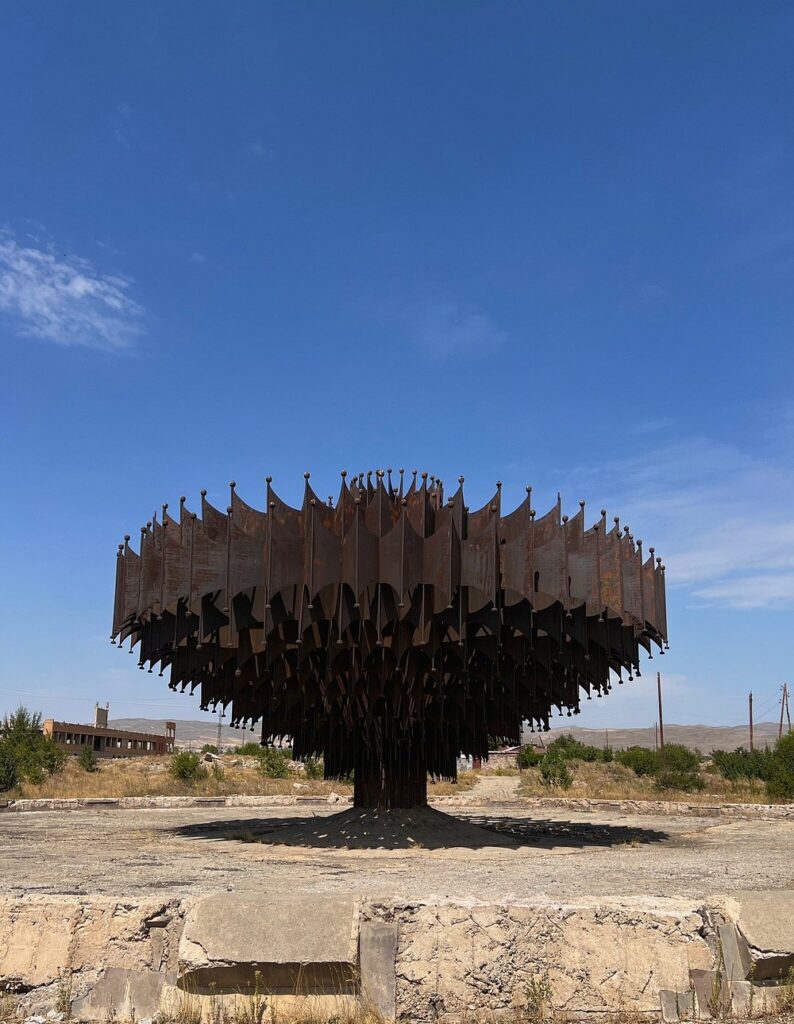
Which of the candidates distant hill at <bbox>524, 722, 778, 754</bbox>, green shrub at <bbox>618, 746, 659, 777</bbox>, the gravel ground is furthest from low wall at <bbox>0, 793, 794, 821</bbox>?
distant hill at <bbox>524, 722, 778, 754</bbox>

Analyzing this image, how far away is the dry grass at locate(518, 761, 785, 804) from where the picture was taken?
3312 cm

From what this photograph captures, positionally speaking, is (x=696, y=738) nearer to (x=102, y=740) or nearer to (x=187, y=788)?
(x=102, y=740)

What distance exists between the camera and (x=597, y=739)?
622 feet

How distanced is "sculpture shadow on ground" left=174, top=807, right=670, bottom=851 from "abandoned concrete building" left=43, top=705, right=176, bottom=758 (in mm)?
60774

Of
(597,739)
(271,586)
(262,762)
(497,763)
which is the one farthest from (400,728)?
(597,739)

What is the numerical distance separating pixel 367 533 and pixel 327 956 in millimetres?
8177

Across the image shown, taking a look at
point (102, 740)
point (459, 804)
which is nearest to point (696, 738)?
point (102, 740)

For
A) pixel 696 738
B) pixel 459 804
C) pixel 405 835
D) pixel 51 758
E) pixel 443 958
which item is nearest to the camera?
pixel 443 958

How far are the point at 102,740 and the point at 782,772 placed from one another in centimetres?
8206

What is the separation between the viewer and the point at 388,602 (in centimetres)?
1463

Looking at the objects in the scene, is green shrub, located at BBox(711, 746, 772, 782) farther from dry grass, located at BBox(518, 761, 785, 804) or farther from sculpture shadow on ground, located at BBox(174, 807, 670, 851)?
sculpture shadow on ground, located at BBox(174, 807, 670, 851)

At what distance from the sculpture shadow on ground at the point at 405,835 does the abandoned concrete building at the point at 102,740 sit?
60.8 meters

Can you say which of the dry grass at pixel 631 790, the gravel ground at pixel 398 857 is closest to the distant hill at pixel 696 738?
the dry grass at pixel 631 790

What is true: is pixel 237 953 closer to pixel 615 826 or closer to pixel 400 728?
pixel 400 728
